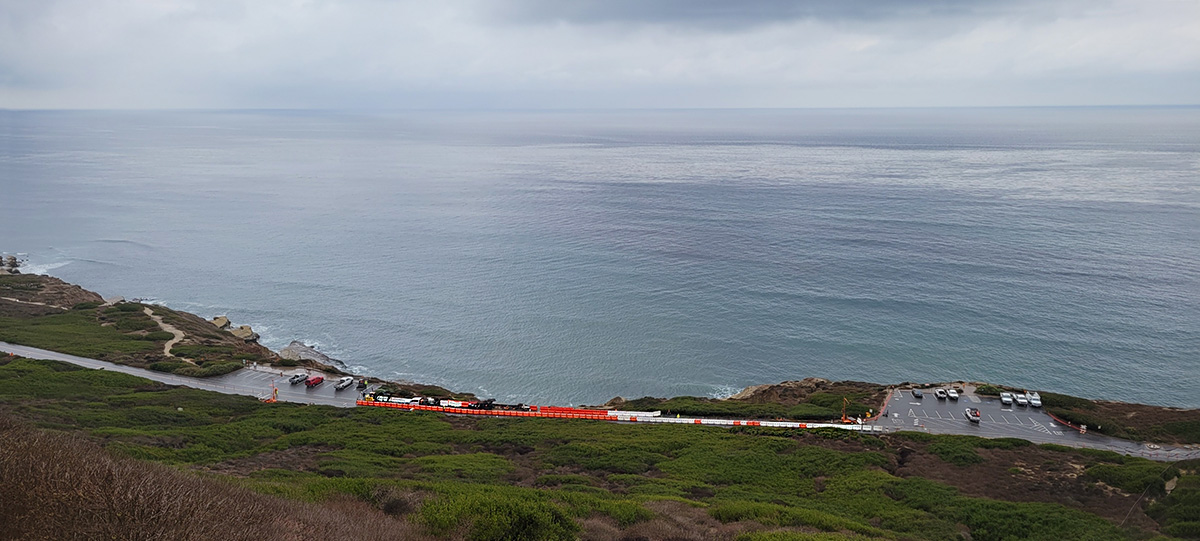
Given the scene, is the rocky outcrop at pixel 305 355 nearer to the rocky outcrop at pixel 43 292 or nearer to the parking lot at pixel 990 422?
the rocky outcrop at pixel 43 292

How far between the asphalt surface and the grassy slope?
289cm

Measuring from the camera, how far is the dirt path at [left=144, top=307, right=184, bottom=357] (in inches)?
1868

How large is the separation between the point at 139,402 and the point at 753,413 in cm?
3183

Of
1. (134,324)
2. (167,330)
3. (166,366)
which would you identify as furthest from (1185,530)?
(134,324)

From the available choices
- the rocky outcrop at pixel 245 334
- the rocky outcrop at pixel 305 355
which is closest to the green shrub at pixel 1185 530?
the rocky outcrop at pixel 305 355

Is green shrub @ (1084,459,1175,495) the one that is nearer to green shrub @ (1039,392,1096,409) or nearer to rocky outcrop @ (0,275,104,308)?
green shrub @ (1039,392,1096,409)

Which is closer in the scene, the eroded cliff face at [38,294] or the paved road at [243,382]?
the paved road at [243,382]

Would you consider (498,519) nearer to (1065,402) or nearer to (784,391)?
(784,391)

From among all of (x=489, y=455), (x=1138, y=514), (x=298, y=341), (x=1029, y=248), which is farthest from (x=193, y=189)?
(x=1138, y=514)

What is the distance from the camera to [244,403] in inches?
1437

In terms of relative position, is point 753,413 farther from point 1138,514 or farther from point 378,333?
point 378,333

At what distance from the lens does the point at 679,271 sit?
72500 millimetres

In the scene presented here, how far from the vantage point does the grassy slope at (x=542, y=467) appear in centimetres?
1944

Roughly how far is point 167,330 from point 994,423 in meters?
56.4
